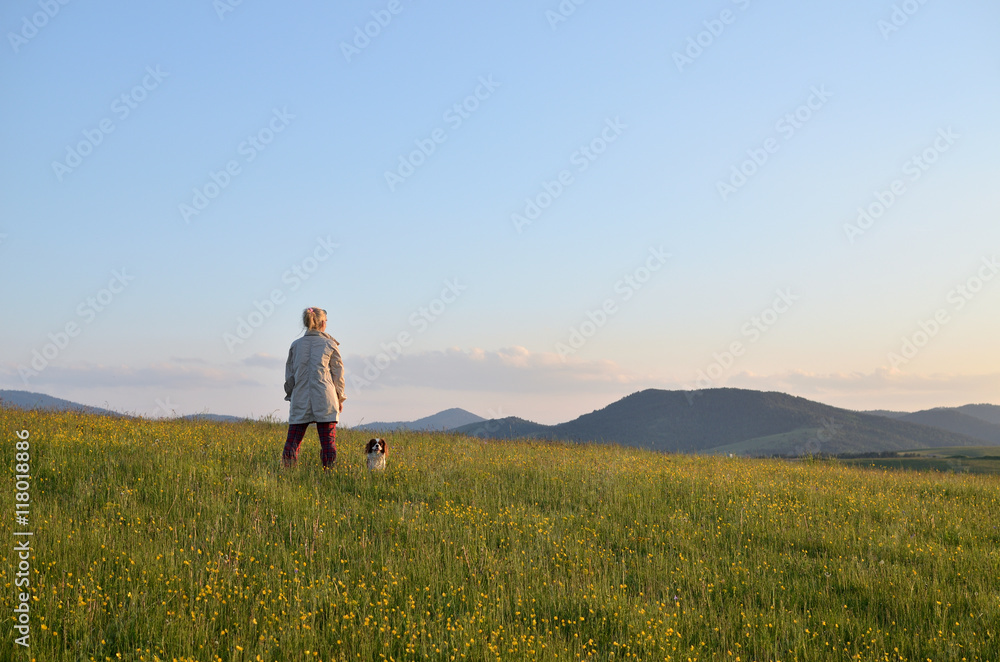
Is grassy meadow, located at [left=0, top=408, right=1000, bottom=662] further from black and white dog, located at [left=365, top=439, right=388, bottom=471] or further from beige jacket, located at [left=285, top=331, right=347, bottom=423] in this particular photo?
beige jacket, located at [left=285, top=331, right=347, bottom=423]

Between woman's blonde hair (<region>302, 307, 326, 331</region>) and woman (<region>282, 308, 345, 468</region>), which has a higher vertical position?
woman's blonde hair (<region>302, 307, 326, 331</region>)

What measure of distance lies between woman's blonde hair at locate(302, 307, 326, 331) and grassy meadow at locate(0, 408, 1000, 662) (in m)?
2.19

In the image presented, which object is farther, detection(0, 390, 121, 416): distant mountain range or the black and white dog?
detection(0, 390, 121, 416): distant mountain range

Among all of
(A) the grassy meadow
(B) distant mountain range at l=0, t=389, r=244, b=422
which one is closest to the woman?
(A) the grassy meadow

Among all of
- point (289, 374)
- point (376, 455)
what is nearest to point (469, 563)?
point (376, 455)

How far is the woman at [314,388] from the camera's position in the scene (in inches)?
377

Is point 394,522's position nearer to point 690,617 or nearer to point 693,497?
point 690,617

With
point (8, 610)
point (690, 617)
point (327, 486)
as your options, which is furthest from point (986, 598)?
point (8, 610)

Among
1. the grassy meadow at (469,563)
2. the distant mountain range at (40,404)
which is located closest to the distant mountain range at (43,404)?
the distant mountain range at (40,404)

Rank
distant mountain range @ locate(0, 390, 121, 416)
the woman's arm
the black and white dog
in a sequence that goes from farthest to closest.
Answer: distant mountain range @ locate(0, 390, 121, 416) < the woman's arm < the black and white dog

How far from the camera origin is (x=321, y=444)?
9.70 metres

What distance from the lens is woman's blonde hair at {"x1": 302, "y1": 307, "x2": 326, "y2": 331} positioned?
9945 mm

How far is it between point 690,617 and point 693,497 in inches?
170

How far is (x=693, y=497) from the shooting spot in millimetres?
9539
